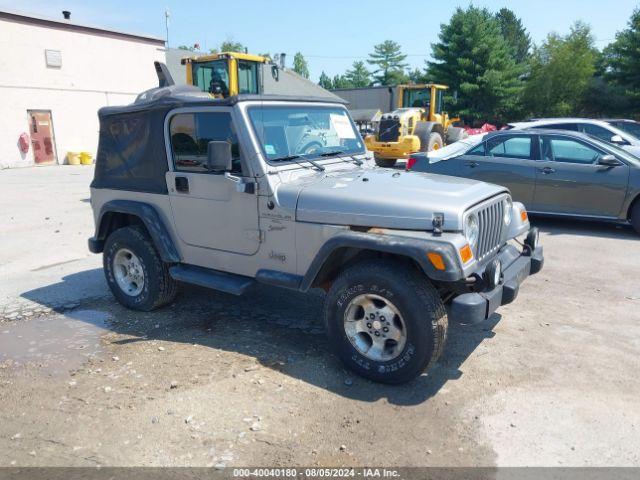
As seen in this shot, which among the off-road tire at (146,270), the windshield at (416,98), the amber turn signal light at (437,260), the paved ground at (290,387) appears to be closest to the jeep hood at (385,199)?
the amber turn signal light at (437,260)

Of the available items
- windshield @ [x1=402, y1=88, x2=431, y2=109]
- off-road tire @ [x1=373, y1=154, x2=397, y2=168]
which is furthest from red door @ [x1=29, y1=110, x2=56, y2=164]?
windshield @ [x1=402, y1=88, x2=431, y2=109]

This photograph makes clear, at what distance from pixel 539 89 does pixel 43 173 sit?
35886 millimetres

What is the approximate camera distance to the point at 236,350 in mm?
4336

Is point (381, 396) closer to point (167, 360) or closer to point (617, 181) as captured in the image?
point (167, 360)

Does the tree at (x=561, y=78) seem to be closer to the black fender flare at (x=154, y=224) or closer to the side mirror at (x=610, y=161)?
the side mirror at (x=610, y=161)

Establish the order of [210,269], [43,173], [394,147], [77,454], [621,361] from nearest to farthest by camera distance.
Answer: [77,454] → [621,361] → [210,269] → [394,147] → [43,173]

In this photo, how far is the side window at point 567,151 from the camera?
8016 mm

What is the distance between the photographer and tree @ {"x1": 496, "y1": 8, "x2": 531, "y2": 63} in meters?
75.2

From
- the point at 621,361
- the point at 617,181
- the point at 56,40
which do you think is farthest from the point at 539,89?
the point at 621,361

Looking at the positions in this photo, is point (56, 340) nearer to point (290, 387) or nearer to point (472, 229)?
point (290, 387)

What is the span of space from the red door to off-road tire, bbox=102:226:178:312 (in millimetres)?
20036

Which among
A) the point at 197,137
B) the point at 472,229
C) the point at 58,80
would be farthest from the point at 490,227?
the point at 58,80

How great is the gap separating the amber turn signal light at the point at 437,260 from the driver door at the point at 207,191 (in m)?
1.55

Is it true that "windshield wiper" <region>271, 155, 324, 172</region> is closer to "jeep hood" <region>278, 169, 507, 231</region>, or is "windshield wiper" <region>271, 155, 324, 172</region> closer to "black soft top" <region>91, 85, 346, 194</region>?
"jeep hood" <region>278, 169, 507, 231</region>
